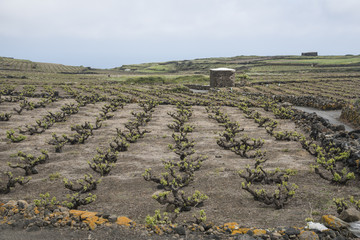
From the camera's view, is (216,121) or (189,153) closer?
(189,153)

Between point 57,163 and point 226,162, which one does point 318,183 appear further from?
point 57,163

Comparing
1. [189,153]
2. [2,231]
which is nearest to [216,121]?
[189,153]

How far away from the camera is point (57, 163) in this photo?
1327 centimetres

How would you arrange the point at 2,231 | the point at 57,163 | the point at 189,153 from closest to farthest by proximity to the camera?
the point at 2,231 → the point at 57,163 → the point at 189,153

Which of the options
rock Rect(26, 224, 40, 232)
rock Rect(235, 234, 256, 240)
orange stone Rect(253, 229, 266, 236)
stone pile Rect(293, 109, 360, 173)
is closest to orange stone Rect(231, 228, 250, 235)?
orange stone Rect(253, 229, 266, 236)

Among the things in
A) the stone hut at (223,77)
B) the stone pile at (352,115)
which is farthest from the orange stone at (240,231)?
the stone hut at (223,77)

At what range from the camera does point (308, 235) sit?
21.0 feet

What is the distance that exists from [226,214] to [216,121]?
1551cm

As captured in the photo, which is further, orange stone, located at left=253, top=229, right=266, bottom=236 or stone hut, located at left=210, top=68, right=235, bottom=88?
stone hut, located at left=210, top=68, right=235, bottom=88

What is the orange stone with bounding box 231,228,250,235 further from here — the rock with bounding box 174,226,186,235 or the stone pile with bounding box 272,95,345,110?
the stone pile with bounding box 272,95,345,110

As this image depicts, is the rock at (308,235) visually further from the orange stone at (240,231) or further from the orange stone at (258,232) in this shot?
the orange stone at (240,231)

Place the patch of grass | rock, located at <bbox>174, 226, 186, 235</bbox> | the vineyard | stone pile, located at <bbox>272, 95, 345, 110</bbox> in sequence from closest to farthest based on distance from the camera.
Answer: rock, located at <bbox>174, 226, 186, 235</bbox>
the vineyard
the patch of grass
stone pile, located at <bbox>272, 95, 345, 110</bbox>

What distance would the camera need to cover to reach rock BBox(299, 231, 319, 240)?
20.8 feet

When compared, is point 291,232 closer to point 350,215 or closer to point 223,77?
point 350,215
